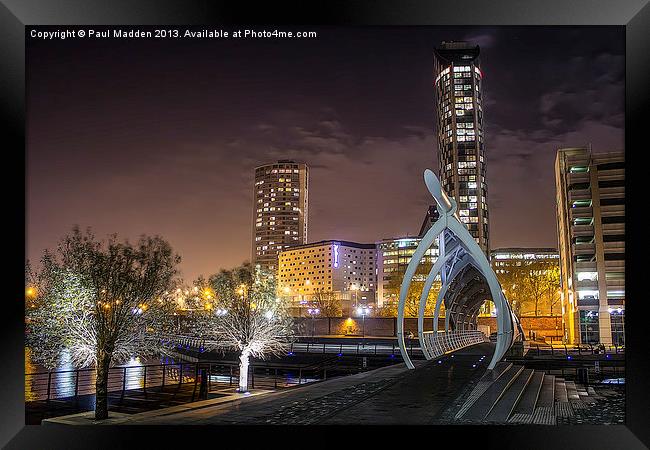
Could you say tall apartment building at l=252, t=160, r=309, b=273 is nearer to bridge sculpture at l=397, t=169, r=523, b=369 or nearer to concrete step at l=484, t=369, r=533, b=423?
bridge sculpture at l=397, t=169, r=523, b=369

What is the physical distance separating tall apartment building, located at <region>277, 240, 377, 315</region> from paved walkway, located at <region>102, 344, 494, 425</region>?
92.1 ft

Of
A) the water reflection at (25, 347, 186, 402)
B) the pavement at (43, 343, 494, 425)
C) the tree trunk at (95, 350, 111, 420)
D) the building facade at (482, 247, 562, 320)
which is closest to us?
the pavement at (43, 343, 494, 425)

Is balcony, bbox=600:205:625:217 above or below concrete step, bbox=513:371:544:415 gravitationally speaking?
above

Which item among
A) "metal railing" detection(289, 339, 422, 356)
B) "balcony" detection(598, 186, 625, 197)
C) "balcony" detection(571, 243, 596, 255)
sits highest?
"balcony" detection(598, 186, 625, 197)

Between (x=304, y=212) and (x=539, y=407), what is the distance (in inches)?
619

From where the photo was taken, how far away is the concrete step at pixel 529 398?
891cm

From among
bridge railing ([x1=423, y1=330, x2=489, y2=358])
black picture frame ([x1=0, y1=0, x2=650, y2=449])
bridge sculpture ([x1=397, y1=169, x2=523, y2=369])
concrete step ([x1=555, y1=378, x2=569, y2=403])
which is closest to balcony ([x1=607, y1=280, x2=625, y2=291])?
bridge sculpture ([x1=397, y1=169, x2=523, y2=369])

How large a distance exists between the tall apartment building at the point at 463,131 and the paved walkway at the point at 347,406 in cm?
7380

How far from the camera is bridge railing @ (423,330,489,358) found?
17250mm

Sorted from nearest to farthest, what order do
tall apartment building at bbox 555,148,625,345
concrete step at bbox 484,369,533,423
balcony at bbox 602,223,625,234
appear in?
concrete step at bbox 484,369,533,423 < tall apartment building at bbox 555,148,625,345 < balcony at bbox 602,223,625,234

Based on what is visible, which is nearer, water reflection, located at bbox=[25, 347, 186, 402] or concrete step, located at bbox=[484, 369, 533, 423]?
concrete step, located at bbox=[484, 369, 533, 423]

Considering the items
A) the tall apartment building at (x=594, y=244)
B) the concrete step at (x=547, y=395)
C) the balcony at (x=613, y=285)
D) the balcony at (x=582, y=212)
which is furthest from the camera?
the balcony at (x=582, y=212)

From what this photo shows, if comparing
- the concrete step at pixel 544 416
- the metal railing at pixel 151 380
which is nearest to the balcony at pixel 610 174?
the metal railing at pixel 151 380
